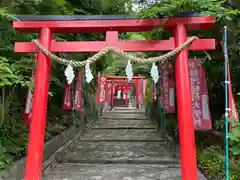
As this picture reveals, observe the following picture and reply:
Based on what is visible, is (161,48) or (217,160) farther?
(217,160)

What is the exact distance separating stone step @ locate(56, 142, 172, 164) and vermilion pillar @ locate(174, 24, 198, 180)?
3.13 metres

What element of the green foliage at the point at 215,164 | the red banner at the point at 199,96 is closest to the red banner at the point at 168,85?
the green foliage at the point at 215,164

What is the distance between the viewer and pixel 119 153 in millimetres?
8523

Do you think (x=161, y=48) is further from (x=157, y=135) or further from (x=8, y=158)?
(x=157, y=135)

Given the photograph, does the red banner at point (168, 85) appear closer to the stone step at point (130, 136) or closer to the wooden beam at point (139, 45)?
the stone step at point (130, 136)

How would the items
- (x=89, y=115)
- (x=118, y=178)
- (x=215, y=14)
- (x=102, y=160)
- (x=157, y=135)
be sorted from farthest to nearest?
(x=89, y=115)
(x=157, y=135)
(x=102, y=160)
(x=118, y=178)
(x=215, y=14)

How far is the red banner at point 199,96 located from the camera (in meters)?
5.85

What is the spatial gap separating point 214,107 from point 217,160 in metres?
2.12

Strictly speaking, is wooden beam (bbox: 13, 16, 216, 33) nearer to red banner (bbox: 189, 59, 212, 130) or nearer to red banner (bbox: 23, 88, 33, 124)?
red banner (bbox: 189, 59, 212, 130)

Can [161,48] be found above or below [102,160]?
above

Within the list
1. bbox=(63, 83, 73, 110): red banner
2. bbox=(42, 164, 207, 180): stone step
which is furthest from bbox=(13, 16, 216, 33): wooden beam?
bbox=(63, 83, 73, 110): red banner

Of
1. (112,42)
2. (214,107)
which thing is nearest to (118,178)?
(112,42)

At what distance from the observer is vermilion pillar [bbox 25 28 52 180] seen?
4.58 m

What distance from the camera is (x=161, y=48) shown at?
4828mm
